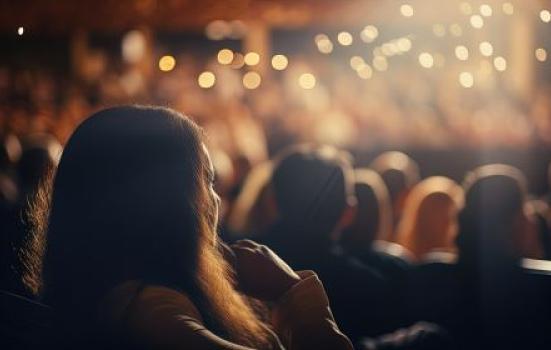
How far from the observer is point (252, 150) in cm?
1038

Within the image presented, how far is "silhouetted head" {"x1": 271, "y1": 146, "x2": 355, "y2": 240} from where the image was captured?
338 cm

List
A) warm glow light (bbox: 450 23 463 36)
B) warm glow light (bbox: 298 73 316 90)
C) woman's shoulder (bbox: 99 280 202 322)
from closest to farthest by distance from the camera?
woman's shoulder (bbox: 99 280 202 322), warm glow light (bbox: 450 23 463 36), warm glow light (bbox: 298 73 316 90)

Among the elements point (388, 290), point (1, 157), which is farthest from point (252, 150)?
point (388, 290)

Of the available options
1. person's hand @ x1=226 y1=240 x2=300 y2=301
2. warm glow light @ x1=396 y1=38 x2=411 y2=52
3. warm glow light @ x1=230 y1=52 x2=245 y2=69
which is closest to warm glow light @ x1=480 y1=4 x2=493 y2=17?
person's hand @ x1=226 y1=240 x2=300 y2=301

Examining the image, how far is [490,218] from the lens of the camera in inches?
153

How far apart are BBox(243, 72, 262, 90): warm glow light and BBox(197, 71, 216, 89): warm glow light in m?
0.60

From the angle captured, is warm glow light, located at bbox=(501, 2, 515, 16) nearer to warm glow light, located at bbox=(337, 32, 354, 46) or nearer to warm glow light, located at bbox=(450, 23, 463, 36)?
warm glow light, located at bbox=(450, 23, 463, 36)

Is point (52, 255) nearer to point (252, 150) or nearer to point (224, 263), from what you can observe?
point (224, 263)

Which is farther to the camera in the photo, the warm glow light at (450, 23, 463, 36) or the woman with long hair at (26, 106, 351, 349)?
the warm glow light at (450, 23, 463, 36)

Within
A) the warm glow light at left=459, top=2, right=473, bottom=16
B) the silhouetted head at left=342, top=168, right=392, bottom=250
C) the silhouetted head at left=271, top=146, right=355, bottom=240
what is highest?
the warm glow light at left=459, top=2, right=473, bottom=16

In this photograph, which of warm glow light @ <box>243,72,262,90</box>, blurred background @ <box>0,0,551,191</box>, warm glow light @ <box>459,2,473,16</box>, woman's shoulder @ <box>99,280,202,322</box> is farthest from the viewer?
warm glow light @ <box>243,72,262,90</box>

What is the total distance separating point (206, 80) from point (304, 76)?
1.81 m

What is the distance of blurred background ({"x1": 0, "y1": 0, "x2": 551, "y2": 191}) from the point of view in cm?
678

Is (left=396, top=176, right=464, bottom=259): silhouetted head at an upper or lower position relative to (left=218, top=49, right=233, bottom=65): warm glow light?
lower
